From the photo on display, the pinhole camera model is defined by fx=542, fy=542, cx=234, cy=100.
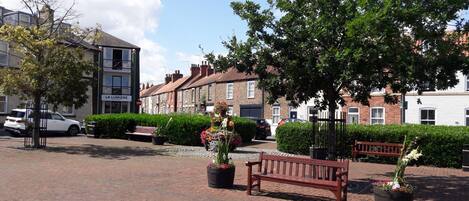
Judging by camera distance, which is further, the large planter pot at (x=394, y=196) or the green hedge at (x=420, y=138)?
the green hedge at (x=420, y=138)

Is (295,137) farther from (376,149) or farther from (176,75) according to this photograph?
(176,75)

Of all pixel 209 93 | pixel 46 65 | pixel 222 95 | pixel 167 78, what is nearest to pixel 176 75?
pixel 167 78

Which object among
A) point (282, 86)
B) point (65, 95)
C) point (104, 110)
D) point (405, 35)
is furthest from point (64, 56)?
point (104, 110)

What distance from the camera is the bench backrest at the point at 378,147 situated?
18.5 metres

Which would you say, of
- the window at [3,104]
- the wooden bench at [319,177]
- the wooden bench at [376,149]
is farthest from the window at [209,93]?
the wooden bench at [319,177]

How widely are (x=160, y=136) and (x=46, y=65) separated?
255 inches

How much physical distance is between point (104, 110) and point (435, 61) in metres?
48.0

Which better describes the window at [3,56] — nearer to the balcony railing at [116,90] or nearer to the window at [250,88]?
the balcony railing at [116,90]

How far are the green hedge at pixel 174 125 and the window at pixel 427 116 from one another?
1278 centimetres

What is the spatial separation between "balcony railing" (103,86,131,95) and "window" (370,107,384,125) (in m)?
28.6

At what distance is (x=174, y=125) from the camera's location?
25.0 metres

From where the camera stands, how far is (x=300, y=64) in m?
11.5

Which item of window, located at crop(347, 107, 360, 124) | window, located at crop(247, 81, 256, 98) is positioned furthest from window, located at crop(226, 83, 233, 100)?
window, located at crop(347, 107, 360, 124)

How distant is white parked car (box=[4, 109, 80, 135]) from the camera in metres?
28.8
